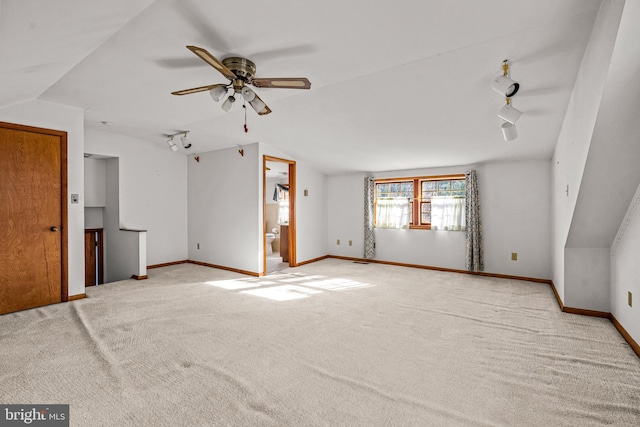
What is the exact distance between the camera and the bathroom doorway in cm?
562

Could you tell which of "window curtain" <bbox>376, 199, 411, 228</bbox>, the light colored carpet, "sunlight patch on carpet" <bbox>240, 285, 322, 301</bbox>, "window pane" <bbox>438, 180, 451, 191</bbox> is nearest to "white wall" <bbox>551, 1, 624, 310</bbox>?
the light colored carpet

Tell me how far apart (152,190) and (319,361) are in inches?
→ 198

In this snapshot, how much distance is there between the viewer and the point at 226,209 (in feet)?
18.6

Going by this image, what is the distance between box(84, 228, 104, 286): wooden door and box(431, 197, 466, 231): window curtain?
6.25 metres

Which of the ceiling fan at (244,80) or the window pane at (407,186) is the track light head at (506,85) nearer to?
the ceiling fan at (244,80)

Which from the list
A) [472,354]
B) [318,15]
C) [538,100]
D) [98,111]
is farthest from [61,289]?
[538,100]

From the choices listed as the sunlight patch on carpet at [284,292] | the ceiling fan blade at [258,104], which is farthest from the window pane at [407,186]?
the ceiling fan blade at [258,104]

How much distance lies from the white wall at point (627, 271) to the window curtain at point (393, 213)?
3321 mm

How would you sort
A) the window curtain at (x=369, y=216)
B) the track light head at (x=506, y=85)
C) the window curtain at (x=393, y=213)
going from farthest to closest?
the window curtain at (x=369, y=216) < the window curtain at (x=393, y=213) < the track light head at (x=506, y=85)

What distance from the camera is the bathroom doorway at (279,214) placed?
5.62m

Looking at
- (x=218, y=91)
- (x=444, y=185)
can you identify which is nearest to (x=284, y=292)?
(x=218, y=91)

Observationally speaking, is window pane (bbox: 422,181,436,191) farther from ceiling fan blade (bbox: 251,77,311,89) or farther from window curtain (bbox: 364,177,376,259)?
ceiling fan blade (bbox: 251,77,311,89)

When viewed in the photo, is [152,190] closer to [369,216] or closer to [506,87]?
[369,216]

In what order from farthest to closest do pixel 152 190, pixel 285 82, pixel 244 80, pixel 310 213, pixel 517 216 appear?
pixel 310 213
pixel 152 190
pixel 517 216
pixel 244 80
pixel 285 82
